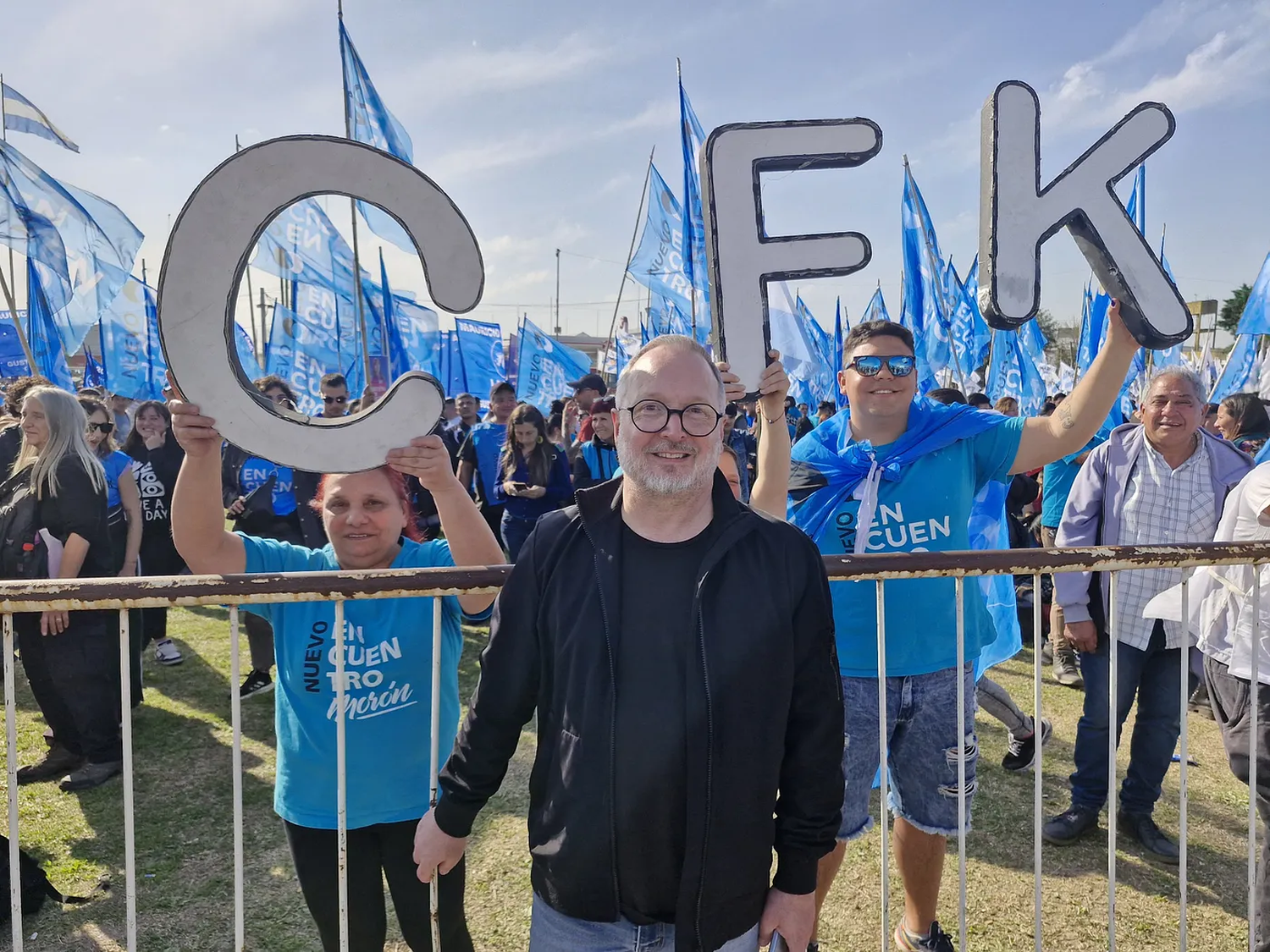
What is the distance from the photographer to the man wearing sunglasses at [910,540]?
8.33 ft

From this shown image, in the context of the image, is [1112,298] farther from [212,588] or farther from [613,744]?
[212,588]

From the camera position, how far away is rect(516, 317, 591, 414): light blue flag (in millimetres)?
14195

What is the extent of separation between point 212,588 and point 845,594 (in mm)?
1835

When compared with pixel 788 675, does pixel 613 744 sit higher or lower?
lower

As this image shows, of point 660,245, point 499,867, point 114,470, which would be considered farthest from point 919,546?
point 660,245

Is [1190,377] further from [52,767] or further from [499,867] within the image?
[52,767]

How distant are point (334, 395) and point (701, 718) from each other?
5.70 m

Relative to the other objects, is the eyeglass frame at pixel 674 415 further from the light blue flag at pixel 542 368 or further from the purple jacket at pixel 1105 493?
Answer: the light blue flag at pixel 542 368

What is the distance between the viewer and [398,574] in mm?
1869

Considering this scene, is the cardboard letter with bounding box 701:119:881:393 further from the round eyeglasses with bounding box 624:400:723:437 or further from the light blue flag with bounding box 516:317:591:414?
the light blue flag with bounding box 516:317:591:414

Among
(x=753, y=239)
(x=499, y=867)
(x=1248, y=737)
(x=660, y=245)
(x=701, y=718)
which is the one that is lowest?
(x=499, y=867)

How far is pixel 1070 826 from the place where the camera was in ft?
11.8

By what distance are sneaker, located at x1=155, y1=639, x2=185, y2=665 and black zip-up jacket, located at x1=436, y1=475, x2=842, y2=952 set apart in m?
5.29

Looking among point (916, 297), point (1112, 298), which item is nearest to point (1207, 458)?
point (1112, 298)
